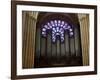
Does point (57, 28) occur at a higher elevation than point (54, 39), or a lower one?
higher

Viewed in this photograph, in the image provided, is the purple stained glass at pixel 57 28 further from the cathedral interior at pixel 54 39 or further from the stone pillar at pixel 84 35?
the stone pillar at pixel 84 35

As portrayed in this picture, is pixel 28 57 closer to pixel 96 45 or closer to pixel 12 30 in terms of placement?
pixel 12 30

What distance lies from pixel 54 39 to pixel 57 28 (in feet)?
0.38

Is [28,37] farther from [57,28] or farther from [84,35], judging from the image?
[84,35]

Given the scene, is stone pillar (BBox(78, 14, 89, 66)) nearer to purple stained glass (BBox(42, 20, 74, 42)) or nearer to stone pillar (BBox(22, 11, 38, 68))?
purple stained glass (BBox(42, 20, 74, 42))

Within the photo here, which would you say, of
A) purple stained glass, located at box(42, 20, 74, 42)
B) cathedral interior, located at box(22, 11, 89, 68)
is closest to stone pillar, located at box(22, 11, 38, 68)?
cathedral interior, located at box(22, 11, 89, 68)

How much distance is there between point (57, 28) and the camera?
191 cm

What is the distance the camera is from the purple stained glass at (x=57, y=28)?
1885 millimetres

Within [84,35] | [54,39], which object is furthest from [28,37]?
[84,35]

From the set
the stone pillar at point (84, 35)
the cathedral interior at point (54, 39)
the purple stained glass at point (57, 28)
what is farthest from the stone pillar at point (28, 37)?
the stone pillar at point (84, 35)

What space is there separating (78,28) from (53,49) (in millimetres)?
341

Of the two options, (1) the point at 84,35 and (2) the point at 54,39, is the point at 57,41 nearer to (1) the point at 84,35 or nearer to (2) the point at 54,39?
(2) the point at 54,39

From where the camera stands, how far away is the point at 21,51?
1799mm

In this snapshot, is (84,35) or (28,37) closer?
(28,37)
